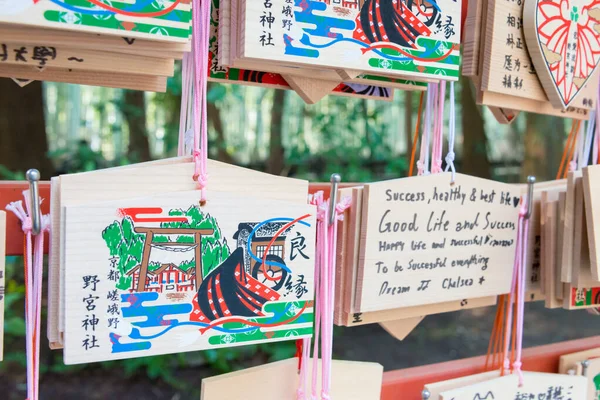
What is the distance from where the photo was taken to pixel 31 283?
415 millimetres

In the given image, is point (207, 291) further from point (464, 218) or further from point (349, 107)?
point (349, 107)

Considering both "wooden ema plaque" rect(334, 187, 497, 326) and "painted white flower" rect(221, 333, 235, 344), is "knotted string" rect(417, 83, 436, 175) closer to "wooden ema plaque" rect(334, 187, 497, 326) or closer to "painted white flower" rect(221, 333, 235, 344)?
"wooden ema plaque" rect(334, 187, 497, 326)

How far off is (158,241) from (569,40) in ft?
1.47

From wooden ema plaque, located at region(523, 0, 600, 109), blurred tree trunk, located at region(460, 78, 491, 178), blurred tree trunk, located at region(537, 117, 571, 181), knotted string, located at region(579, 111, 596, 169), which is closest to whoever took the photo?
wooden ema plaque, located at region(523, 0, 600, 109)

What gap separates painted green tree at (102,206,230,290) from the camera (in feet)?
1.29

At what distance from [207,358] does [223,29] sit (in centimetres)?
137

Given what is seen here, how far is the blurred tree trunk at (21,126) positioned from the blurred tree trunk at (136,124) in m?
0.25

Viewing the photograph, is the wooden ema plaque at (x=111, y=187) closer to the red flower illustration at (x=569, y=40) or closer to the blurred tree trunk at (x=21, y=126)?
the red flower illustration at (x=569, y=40)

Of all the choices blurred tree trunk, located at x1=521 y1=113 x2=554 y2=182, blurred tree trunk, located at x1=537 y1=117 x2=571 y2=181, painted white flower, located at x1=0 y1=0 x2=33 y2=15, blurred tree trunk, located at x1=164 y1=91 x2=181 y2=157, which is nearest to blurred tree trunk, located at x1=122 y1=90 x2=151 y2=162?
blurred tree trunk, located at x1=164 y1=91 x2=181 y2=157

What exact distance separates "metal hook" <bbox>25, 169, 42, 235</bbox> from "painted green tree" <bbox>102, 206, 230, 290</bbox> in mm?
50

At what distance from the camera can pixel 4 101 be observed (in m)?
1.57

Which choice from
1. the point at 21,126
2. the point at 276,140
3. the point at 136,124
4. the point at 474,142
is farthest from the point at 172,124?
the point at 474,142

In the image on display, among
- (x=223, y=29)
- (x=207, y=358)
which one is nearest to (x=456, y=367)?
(x=223, y=29)

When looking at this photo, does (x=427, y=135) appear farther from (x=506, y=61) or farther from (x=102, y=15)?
(x=102, y=15)
